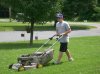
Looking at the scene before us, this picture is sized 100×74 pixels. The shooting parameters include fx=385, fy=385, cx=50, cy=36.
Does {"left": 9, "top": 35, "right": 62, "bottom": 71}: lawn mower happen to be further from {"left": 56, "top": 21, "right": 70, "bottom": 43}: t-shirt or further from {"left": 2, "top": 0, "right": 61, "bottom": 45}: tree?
{"left": 2, "top": 0, "right": 61, "bottom": 45}: tree

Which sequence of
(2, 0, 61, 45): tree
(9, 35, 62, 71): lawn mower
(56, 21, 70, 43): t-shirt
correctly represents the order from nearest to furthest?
(9, 35, 62, 71): lawn mower → (56, 21, 70, 43): t-shirt → (2, 0, 61, 45): tree

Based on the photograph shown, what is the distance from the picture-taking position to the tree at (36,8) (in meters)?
24.9

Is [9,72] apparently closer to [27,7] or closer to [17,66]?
[17,66]

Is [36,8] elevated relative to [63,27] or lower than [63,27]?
lower

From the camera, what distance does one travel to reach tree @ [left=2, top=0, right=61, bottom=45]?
24859 mm

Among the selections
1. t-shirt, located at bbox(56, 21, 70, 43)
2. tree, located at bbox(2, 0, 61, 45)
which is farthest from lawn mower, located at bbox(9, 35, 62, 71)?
tree, located at bbox(2, 0, 61, 45)

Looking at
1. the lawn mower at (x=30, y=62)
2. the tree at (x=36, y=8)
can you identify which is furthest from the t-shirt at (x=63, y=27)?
the tree at (x=36, y=8)

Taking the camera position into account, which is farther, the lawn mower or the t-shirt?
the t-shirt

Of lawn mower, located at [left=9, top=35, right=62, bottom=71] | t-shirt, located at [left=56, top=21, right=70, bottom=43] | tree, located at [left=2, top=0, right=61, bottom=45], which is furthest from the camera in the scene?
tree, located at [left=2, top=0, right=61, bottom=45]

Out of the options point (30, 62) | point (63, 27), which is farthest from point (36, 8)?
point (30, 62)

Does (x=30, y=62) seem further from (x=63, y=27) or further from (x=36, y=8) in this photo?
(x=36, y=8)

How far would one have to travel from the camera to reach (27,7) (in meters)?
24.8

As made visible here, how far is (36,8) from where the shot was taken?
25031 mm

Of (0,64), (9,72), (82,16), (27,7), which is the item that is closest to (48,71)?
(9,72)
